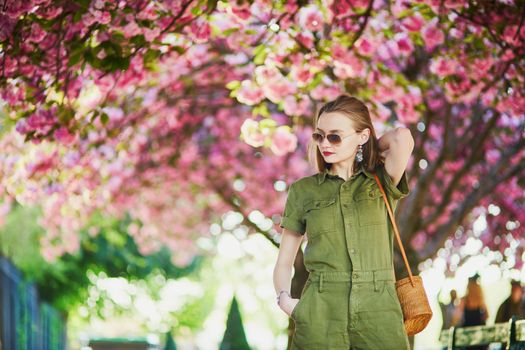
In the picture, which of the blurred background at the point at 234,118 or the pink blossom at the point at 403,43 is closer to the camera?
the blurred background at the point at 234,118

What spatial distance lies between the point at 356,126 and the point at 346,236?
52 centimetres

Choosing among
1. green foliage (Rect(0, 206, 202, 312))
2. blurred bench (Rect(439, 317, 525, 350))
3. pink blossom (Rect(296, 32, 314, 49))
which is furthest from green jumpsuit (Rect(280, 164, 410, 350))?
green foliage (Rect(0, 206, 202, 312))

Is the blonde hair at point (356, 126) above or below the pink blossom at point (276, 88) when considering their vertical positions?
below

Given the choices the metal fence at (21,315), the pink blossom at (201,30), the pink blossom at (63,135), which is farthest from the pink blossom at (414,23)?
the metal fence at (21,315)

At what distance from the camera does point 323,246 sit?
4.07 m

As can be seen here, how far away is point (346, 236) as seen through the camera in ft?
13.2

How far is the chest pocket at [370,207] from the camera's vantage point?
4.08 meters

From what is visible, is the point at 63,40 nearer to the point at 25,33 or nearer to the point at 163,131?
the point at 25,33

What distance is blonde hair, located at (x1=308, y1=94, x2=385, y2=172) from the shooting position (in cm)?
423

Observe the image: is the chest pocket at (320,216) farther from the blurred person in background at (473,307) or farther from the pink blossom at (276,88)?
the blurred person in background at (473,307)

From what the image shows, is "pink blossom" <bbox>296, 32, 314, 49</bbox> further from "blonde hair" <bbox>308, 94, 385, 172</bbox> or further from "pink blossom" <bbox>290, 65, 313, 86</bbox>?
"blonde hair" <bbox>308, 94, 385, 172</bbox>

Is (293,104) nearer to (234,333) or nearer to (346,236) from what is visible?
(346,236)

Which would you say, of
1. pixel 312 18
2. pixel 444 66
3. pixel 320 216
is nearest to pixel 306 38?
pixel 312 18

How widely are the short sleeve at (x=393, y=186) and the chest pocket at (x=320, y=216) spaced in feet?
0.81
